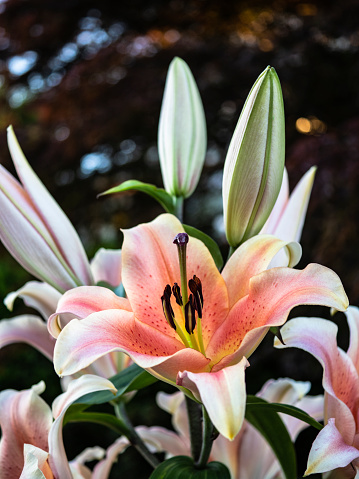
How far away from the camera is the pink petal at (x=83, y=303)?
14.4 inches

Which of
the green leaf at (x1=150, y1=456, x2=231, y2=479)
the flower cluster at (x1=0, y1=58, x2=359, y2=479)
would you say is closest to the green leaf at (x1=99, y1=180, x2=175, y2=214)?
the flower cluster at (x1=0, y1=58, x2=359, y2=479)

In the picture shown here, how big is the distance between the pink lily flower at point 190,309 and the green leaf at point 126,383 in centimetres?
5

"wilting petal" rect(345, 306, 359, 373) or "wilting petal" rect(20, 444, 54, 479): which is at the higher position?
"wilting petal" rect(20, 444, 54, 479)

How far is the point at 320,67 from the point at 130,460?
1.37 m

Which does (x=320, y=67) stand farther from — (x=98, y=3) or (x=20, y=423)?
(x=20, y=423)

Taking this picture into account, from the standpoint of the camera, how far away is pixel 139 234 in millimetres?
408

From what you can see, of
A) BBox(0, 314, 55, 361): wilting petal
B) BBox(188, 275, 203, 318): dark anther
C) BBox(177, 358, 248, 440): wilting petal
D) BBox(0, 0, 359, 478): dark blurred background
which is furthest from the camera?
BBox(0, 0, 359, 478): dark blurred background

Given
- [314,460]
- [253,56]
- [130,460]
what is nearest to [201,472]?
[314,460]

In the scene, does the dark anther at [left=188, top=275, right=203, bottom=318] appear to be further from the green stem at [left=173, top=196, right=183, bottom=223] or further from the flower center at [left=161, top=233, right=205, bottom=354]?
the green stem at [left=173, top=196, right=183, bottom=223]

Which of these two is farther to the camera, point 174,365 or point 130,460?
point 130,460

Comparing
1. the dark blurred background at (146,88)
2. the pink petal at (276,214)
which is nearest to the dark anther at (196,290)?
the pink petal at (276,214)

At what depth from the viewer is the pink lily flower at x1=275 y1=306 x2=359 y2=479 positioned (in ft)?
1.22

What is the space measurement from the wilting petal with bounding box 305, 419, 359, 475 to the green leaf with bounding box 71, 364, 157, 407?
0.14 m

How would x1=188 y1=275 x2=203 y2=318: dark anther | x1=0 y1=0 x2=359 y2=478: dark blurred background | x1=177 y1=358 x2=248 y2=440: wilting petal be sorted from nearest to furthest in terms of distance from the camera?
x1=177 y1=358 x2=248 y2=440: wilting petal
x1=188 y1=275 x2=203 y2=318: dark anther
x1=0 y1=0 x2=359 y2=478: dark blurred background
